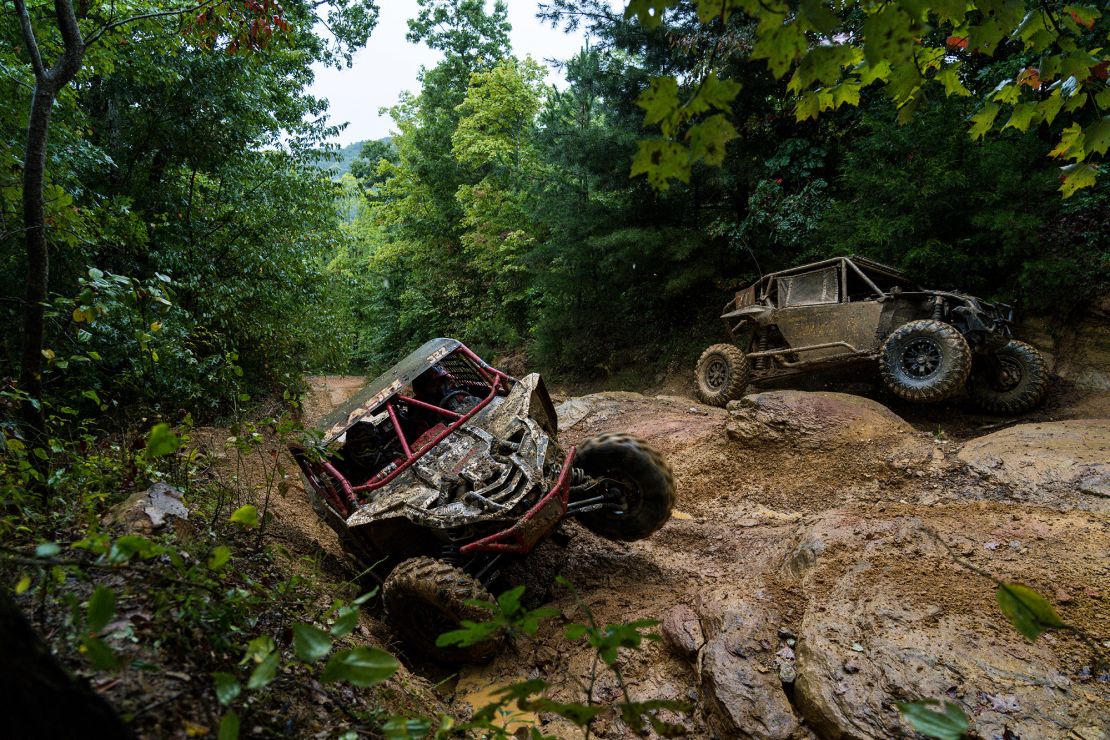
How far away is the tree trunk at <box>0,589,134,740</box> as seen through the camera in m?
0.69

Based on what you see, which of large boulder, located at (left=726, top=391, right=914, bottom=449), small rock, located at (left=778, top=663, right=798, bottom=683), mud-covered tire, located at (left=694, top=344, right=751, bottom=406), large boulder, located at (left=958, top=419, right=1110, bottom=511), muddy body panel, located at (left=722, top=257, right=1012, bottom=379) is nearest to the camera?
small rock, located at (left=778, top=663, right=798, bottom=683)

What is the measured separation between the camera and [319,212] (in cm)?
897

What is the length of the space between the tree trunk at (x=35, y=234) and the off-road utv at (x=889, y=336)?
25.1 feet

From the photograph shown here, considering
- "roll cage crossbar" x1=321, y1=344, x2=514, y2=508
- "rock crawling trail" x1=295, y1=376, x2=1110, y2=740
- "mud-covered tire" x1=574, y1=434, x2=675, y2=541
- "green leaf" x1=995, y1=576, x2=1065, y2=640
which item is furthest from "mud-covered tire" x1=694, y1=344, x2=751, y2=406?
"green leaf" x1=995, y1=576, x2=1065, y2=640

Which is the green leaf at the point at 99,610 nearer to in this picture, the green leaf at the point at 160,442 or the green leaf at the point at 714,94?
the green leaf at the point at 160,442

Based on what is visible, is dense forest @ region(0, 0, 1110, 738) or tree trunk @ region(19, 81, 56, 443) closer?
dense forest @ region(0, 0, 1110, 738)

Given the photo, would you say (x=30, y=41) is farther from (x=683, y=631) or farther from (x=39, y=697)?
(x=683, y=631)

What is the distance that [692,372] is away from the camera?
11.3 metres

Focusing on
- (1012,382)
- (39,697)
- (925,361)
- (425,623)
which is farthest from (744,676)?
(1012,382)

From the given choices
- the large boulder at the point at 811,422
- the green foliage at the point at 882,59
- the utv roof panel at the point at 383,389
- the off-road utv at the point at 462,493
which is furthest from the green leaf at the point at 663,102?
the large boulder at the point at 811,422

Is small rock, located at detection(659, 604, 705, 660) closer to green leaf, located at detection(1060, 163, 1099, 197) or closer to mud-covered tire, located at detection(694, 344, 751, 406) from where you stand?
green leaf, located at detection(1060, 163, 1099, 197)

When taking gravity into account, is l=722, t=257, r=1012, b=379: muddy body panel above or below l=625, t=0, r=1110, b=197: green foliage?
below

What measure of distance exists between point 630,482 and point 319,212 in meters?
7.70

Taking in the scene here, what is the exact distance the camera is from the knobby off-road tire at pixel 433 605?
10.4ft
